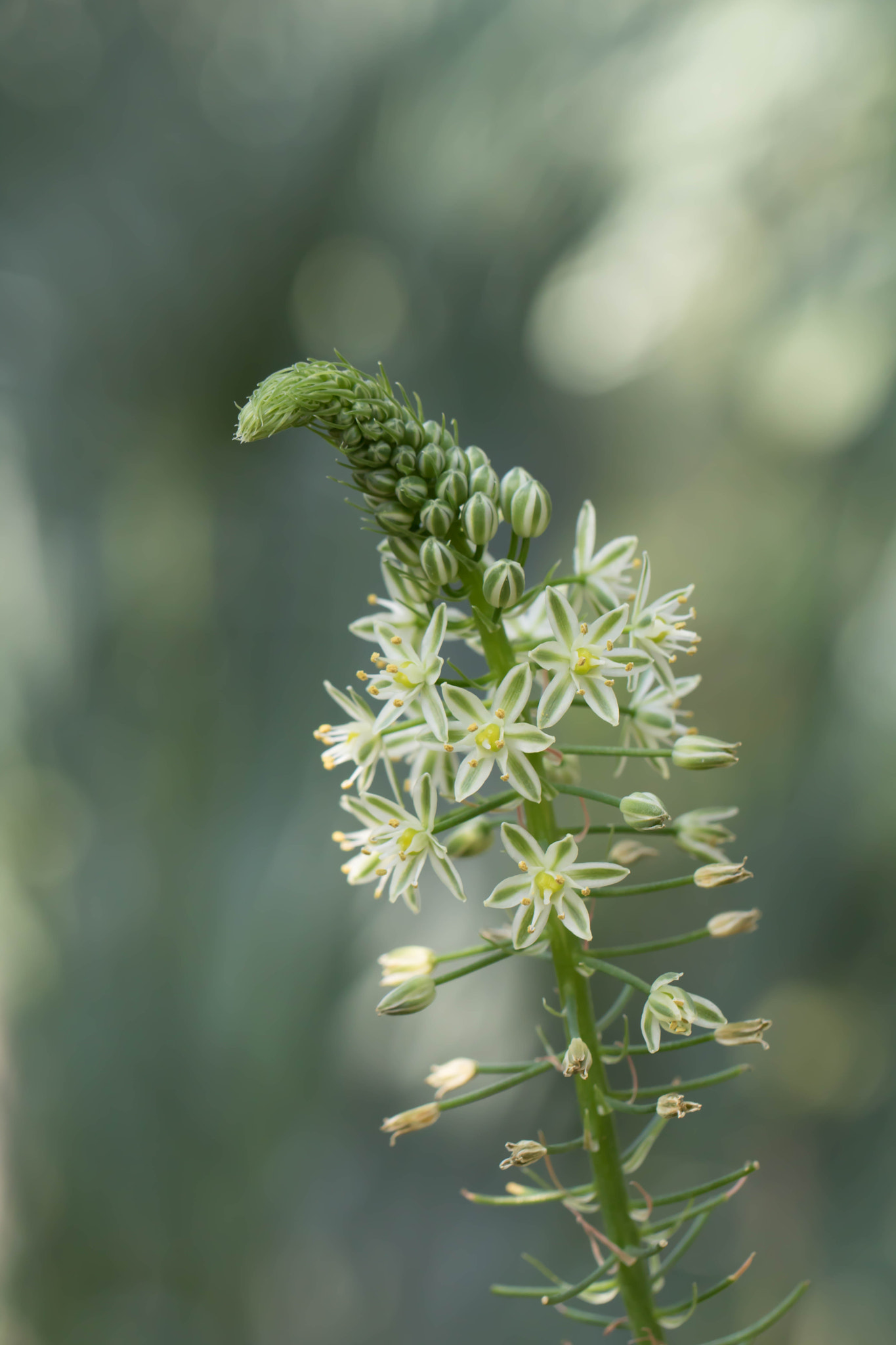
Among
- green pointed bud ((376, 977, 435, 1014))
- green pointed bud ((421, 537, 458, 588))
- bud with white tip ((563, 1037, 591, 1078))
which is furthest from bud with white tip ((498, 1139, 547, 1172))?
green pointed bud ((421, 537, 458, 588))

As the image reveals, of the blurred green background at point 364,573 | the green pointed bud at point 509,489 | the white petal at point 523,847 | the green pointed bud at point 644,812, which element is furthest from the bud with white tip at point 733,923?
the blurred green background at point 364,573

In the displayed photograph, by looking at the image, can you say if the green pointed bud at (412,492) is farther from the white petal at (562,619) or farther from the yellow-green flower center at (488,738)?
the yellow-green flower center at (488,738)

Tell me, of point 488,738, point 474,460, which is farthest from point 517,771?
point 474,460

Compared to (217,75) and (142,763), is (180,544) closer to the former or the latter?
(142,763)

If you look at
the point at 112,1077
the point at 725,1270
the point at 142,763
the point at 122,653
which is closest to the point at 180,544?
the point at 122,653

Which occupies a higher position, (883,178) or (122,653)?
(883,178)

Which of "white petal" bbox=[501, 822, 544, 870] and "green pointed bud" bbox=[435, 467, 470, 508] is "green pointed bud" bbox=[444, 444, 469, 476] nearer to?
"green pointed bud" bbox=[435, 467, 470, 508]
